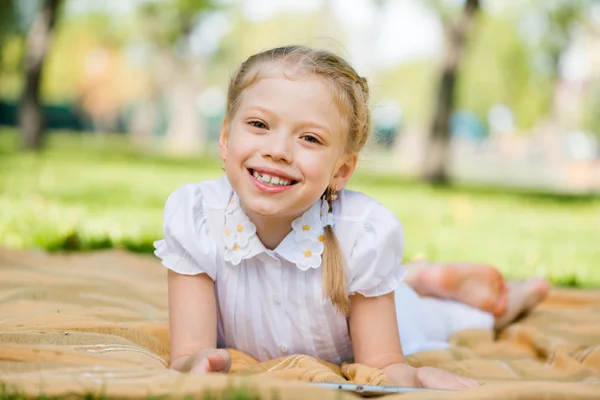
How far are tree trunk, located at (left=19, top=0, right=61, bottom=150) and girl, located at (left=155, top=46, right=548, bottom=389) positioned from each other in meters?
10.9

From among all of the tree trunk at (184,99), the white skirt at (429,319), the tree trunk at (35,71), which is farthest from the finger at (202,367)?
the tree trunk at (184,99)

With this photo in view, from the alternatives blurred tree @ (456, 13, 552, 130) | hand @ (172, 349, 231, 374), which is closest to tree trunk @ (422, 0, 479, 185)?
hand @ (172, 349, 231, 374)

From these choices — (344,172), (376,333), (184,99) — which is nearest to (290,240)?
(344,172)

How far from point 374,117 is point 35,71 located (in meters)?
11.2

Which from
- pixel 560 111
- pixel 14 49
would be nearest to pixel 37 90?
pixel 14 49

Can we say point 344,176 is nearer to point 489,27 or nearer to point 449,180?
point 449,180

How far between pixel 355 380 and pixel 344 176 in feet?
1.87

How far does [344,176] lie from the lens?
7.30ft

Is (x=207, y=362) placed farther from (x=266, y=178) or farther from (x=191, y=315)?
(x=266, y=178)

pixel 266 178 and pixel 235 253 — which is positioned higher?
pixel 266 178

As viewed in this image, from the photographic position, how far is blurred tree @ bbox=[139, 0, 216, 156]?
29953 mm

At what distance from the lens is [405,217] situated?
7.21 m

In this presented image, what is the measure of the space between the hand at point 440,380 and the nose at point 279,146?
0.64 m

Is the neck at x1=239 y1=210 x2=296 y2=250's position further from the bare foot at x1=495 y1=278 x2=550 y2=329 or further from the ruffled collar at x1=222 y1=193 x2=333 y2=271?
the bare foot at x1=495 y1=278 x2=550 y2=329
